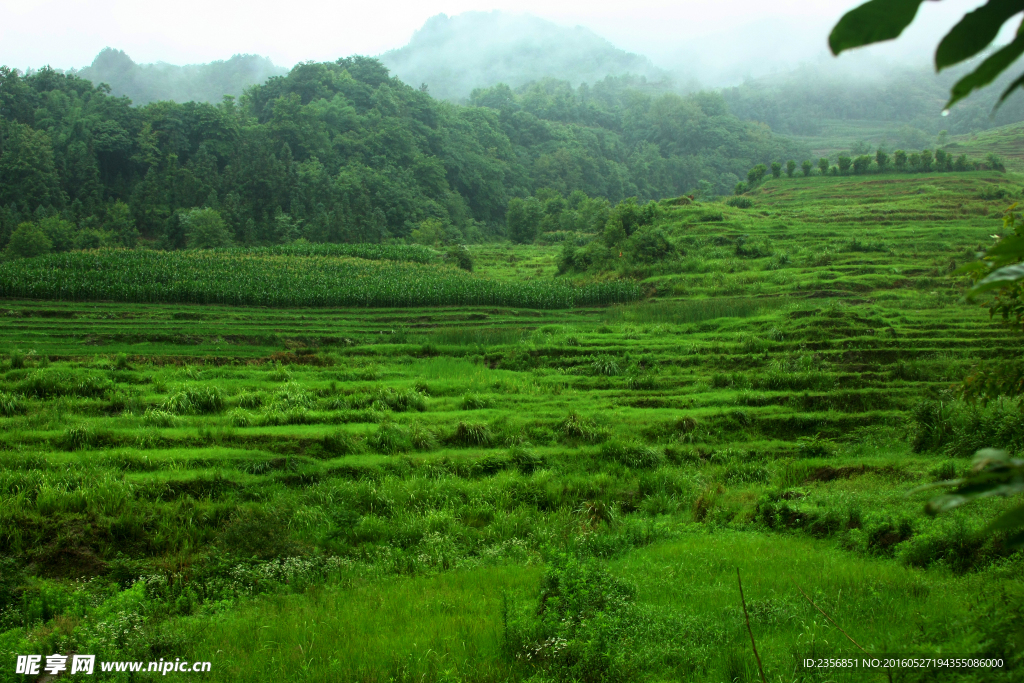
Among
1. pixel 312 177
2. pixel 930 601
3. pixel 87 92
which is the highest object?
pixel 87 92

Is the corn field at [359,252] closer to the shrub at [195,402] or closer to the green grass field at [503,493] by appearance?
the green grass field at [503,493]

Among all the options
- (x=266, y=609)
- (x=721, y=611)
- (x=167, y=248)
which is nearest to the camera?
(x=721, y=611)

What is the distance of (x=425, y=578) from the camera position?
22.2 ft

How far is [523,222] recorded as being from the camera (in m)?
60.3

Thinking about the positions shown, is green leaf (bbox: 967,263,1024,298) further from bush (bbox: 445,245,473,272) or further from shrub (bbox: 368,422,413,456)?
bush (bbox: 445,245,473,272)

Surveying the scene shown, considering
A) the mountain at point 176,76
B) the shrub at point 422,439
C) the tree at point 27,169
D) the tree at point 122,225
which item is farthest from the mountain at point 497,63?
the shrub at point 422,439

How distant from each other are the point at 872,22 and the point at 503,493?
9.06m

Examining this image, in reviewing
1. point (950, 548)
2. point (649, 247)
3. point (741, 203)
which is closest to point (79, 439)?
point (950, 548)

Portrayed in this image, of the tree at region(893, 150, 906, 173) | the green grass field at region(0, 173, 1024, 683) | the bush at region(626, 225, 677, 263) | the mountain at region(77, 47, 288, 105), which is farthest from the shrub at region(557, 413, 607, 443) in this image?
the mountain at region(77, 47, 288, 105)

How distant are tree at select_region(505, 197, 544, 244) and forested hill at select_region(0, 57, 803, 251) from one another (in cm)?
543

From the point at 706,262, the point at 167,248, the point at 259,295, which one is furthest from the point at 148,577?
the point at 167,248

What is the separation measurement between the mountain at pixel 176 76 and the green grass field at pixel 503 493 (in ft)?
363

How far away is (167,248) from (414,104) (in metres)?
42.0

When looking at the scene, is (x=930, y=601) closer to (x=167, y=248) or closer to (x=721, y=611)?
(x=721, y=611)
